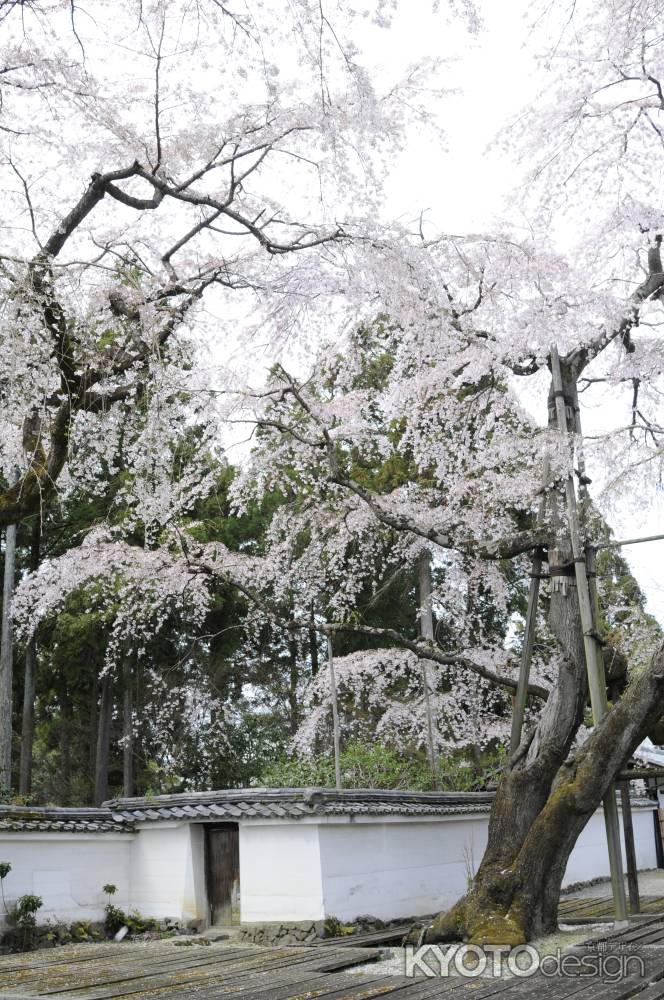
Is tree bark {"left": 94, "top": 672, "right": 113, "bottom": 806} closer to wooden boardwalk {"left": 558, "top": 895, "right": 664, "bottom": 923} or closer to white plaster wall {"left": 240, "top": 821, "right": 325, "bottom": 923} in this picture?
white plaster wall {"left": 240, "top": 821, "right": 325, "bottom": 923}

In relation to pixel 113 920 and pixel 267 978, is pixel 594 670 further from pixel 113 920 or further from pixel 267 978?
pixel 113 920

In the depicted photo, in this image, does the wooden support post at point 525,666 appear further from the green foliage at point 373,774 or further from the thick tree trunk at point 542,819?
the green foliage at point 373,774

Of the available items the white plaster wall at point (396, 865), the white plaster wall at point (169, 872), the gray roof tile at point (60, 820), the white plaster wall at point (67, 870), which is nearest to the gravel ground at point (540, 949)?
the white plaster wall at point (396, 865)

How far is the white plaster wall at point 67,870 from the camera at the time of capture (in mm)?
9562

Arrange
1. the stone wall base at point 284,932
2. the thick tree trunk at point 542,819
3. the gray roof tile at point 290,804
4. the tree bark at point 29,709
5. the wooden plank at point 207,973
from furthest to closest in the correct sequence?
the tree bark at point 29,709 → the gray roof tile at point 290,804 → the stone wall base at point 284,932 → the thick tree trunk at point 542,819 → the wooden plank at point 207,973

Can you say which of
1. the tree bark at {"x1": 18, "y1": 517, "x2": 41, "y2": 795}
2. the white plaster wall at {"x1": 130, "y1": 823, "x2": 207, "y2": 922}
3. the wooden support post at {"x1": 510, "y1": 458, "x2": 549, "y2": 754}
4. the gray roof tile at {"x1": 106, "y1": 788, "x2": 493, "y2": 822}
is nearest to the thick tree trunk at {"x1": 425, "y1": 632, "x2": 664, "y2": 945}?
the wooden support post at {"x1": 510, "y1": 458, "x2": 549, "y2": 754}

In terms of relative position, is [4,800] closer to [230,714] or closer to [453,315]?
[230,714]

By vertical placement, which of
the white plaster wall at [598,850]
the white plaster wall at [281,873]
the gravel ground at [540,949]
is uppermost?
the white plaster wall at [281,873]

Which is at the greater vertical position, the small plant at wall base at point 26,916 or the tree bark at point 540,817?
the tree bark at point 540,817

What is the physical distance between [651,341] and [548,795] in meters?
4.66

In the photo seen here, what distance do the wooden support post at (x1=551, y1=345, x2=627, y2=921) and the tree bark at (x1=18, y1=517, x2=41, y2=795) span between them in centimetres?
1079

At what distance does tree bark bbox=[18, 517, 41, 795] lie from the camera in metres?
15.9

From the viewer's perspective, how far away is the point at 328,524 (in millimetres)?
12445

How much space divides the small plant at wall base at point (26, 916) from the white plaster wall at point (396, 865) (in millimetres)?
3089
